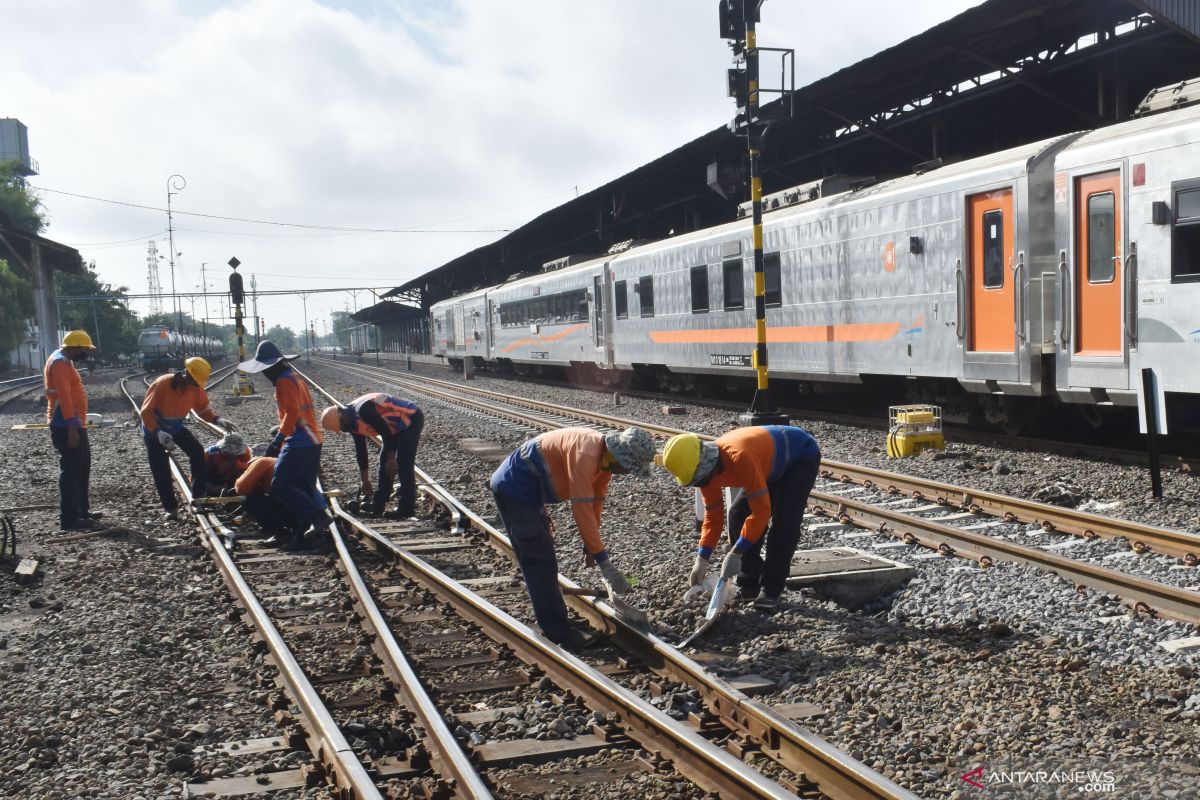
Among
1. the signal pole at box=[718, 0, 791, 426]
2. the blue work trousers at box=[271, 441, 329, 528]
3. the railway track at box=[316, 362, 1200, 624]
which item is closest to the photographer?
the railway track at box=[316, 362, 1200, 624]

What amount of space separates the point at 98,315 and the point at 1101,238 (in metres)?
A: 88.1

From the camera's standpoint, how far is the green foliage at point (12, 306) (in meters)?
53.5

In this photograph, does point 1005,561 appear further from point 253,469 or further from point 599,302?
point 599,302

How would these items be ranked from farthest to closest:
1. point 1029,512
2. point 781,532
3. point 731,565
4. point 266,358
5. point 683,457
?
point 266,358, point 1029,512, point 781,532, point 731,565, point 683,457

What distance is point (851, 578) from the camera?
252 inches

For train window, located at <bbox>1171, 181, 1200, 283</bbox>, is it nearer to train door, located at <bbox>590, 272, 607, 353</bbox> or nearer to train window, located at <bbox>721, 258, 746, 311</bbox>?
train window, located at <bbox>721, 258, 746, 311</bbox>

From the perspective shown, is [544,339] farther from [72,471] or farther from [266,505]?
[266,505]

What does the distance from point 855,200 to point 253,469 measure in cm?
842

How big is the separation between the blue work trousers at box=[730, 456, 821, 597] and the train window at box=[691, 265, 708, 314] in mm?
12050

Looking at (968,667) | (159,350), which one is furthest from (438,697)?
(159,350)

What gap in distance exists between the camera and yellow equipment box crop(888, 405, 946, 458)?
465 inches

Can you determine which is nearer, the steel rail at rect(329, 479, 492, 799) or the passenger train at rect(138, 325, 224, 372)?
the steel rail at rect(329, 479, 492, 799)

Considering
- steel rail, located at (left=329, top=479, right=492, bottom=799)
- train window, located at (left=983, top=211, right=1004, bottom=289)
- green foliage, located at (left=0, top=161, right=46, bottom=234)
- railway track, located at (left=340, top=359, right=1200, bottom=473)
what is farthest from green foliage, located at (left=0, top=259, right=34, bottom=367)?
steel rail, located at (left=329, top=479, right=492, bottom=799)

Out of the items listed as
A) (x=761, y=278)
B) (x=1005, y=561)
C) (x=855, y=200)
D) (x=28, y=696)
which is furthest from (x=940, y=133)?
(x=28, y=696)
